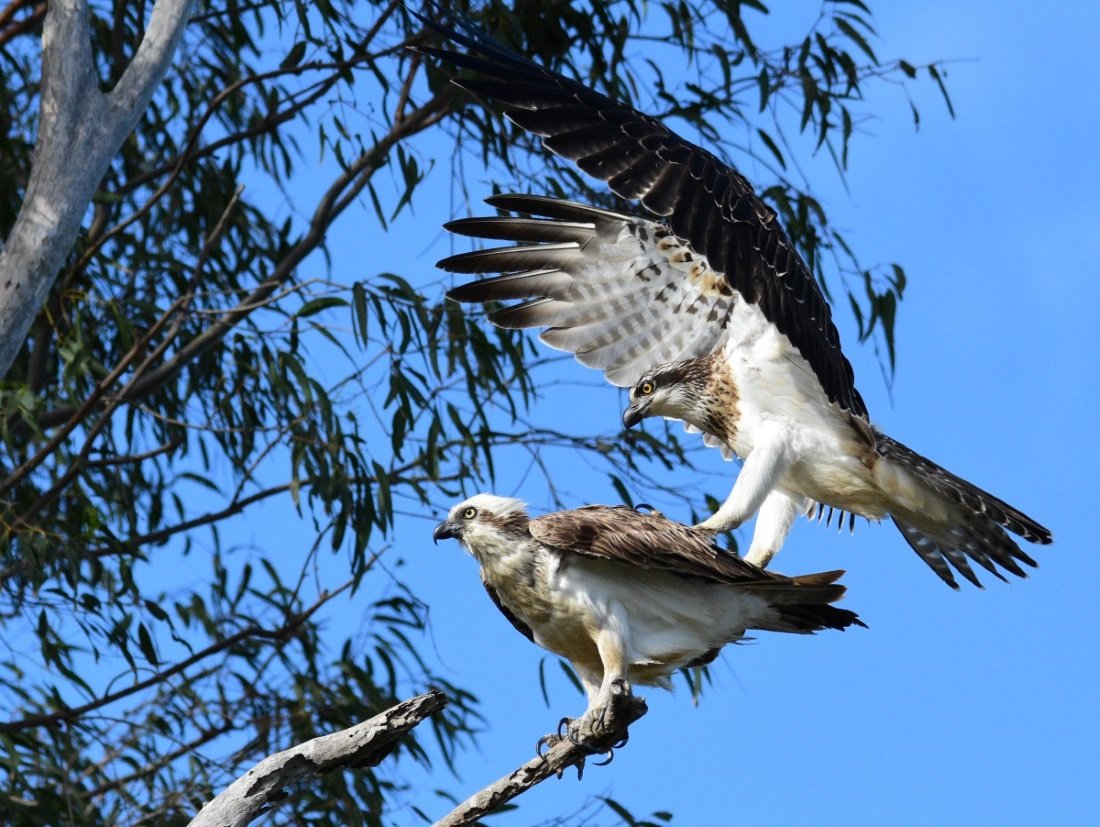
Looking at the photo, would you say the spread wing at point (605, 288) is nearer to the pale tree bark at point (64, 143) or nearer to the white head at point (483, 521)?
the white head at point (483, 521)

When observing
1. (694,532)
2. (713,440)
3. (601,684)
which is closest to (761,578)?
(694,532)

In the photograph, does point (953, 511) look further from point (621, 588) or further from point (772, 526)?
point (621, 588)

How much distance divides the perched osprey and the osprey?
33 centimetres

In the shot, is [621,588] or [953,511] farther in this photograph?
[953,511]

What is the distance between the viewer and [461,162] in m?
6.37

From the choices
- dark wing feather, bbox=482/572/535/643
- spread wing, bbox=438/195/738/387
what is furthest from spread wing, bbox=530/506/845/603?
spread wing, bbox=438/195/738/387

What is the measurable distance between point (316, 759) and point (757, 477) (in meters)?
1.38

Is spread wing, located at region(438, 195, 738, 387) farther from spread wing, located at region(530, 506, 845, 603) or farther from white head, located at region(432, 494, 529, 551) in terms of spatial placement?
spread wing, located at region(530, 506, 845, 603)

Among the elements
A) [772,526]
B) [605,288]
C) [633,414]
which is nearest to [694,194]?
[633,414]

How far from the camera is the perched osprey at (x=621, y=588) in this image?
148 inches

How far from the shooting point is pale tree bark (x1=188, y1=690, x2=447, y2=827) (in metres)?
3.38

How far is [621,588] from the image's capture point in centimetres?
383

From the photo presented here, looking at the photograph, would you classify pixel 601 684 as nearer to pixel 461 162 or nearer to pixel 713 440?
pixel 713 440

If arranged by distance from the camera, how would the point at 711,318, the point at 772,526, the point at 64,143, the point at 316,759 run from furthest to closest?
the point at 64,143, the point at 711,318, the point at 772,526, the point at 316,759
